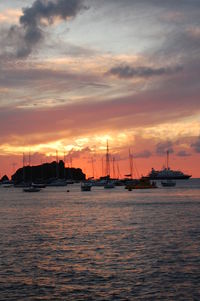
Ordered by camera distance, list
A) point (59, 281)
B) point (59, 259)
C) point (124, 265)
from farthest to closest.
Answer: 1. point (59, 259)
2. point (124, 265)
3. point (59, 281)

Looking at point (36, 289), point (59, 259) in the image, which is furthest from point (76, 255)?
point (36, 289)

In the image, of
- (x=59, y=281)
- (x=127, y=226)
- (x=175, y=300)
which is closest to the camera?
(x=175, y=300)

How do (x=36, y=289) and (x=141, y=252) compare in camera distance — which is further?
(x=141, y=252)

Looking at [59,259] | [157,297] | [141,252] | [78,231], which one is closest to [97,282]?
[157,297]

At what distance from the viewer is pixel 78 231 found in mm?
54062

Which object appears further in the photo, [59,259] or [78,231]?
[78,231]

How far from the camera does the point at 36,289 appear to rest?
26.3 metres

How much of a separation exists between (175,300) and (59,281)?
304 inches

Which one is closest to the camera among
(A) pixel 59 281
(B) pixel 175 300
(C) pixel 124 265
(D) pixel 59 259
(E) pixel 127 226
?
(B) pixel 175 300

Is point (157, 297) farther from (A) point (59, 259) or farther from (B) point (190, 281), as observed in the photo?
(A) point (59, 259)

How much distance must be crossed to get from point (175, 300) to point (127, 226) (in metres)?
35.4

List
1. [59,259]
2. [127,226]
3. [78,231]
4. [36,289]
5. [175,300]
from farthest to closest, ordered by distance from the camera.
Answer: [127,226]
[78,231]
[59,259]
[36,289]
[175,300]

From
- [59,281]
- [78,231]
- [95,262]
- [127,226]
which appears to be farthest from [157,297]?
[127,226]

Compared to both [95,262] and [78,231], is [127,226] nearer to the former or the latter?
[78,231]
